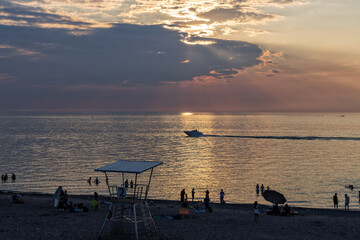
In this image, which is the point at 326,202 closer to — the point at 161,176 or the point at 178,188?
the point at 178,188

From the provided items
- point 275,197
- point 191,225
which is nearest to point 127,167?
point 191,225

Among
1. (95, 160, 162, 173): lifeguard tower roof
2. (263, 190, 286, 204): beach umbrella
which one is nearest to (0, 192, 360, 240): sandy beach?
(263, 190, 286, 204): beach umbrella

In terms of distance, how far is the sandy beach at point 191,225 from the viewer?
77.2 ft

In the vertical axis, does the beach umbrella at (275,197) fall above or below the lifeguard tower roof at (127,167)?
below

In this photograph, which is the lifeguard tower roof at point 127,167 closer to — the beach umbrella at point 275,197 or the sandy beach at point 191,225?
the sandy beach at point 191,225

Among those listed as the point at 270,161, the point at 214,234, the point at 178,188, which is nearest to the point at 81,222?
the point at 214,234

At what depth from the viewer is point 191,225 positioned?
1049 inches

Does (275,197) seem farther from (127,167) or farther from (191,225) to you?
(127,167)

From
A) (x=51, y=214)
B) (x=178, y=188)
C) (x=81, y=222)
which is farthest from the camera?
(x=178, y=188)

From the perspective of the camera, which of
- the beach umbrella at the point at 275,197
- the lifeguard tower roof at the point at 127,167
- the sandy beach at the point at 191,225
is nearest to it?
the lifeguard tower roof at the point at 127,167

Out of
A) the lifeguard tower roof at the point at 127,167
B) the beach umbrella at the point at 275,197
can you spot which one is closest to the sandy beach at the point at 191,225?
the beach umbrella at the point at 275,197

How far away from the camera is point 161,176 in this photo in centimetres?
6297

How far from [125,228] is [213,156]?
7182 cm

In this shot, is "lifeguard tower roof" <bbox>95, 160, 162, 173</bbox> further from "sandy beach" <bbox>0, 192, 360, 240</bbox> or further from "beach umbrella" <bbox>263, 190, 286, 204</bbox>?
"beach umbrella" <bbox>263, 190, 286, 204</bbox>
